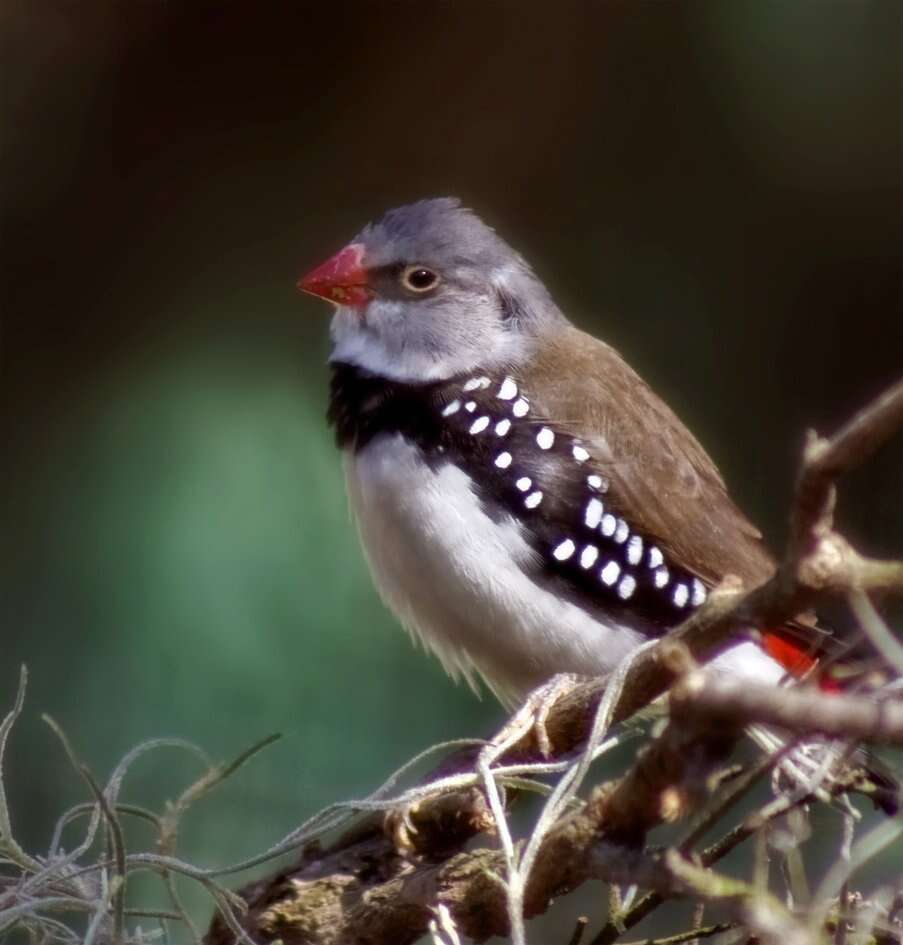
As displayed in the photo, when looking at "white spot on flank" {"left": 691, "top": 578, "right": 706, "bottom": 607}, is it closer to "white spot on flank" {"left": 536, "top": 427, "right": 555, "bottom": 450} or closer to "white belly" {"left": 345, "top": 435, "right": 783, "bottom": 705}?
"white belly" {"left": 345, "top": 435, "right": 783, "bottom": 705}

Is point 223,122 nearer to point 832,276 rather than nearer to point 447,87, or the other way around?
point 447,87

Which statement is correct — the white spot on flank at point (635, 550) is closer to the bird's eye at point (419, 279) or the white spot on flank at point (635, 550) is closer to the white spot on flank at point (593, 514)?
the white spot on flank at point (593, 514)

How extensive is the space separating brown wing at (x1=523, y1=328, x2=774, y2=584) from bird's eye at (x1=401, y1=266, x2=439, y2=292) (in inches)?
11.8

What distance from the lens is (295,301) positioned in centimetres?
434

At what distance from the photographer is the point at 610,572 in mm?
2877

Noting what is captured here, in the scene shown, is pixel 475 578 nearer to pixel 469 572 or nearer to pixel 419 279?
pixel 469 572

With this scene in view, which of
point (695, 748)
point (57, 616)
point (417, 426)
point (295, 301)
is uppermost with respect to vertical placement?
point (295, 301)

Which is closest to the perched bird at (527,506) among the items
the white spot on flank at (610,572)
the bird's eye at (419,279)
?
the white spot on flank at (610,572)

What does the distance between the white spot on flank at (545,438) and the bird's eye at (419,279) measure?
526 mm

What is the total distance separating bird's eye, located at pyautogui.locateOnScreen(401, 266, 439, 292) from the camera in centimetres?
333

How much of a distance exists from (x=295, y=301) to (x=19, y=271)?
80cm

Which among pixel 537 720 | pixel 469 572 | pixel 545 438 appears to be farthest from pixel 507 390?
pixel 537 720

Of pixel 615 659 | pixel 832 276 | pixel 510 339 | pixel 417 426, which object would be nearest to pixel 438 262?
pixel 510 339

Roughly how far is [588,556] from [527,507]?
0.43 ft
